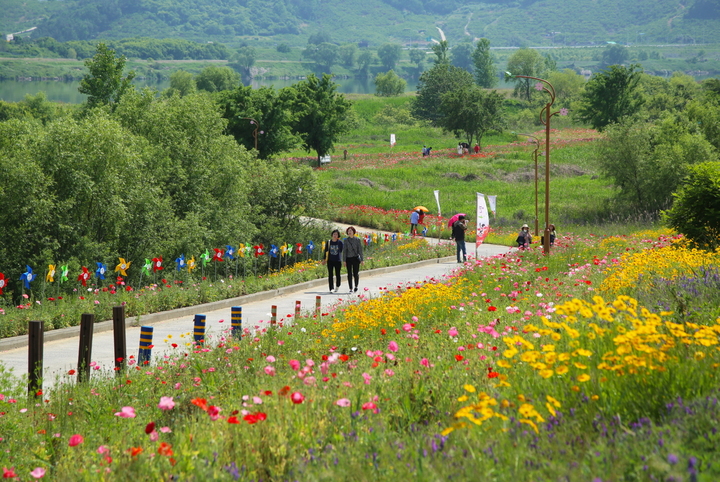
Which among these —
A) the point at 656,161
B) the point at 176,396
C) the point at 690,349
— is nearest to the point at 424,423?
the point at 690,349

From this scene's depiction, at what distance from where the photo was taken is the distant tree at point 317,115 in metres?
67.4

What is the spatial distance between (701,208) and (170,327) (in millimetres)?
11735

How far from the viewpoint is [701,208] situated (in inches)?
622

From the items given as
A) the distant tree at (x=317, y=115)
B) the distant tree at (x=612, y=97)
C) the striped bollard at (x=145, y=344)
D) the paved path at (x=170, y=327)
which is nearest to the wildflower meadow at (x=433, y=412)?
the striped bollard at (x=145, y=344)

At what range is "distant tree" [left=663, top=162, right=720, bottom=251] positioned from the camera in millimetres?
15365

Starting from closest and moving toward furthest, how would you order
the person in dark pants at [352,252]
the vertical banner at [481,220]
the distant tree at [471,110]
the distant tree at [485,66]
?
the person in dark pants at [352,252]
the vertical banner at [481,220]
the distant tree at [471,110]
the distant tree at [485,66]

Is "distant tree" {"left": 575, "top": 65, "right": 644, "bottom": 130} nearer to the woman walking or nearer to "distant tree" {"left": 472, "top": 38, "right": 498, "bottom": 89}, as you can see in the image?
the woman walking

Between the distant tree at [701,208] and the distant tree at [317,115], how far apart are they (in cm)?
5185

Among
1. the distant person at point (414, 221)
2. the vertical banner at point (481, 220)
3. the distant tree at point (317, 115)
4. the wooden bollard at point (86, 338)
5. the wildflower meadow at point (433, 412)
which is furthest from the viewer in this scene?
the distant tree at point (317, 115)

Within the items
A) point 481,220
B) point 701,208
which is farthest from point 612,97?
point 701,208

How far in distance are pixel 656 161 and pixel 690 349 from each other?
44.0 metres

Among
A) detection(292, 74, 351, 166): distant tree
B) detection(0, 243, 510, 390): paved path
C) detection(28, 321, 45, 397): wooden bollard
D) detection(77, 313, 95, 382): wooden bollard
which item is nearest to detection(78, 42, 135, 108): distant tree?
detection(292, 74, 351, 166): distant tree

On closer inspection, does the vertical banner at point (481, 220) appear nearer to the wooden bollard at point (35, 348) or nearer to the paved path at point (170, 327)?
the paved path at point (170, 327)

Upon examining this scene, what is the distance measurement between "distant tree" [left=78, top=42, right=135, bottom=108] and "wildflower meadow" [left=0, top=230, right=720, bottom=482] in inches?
2297
